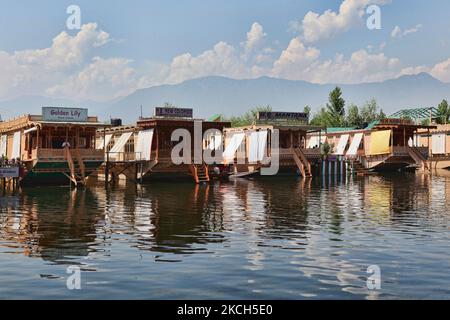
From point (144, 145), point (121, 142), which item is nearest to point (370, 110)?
point (121, 142)

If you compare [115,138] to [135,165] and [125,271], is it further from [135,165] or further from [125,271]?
[125,271]

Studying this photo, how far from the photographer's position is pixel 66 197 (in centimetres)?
3841

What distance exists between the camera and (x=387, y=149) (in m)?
75.4

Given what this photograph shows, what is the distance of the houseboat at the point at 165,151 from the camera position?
5603 cm

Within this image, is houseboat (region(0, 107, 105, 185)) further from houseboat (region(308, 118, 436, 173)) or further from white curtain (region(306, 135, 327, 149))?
white curtain (region(306, 135, 327, 149))

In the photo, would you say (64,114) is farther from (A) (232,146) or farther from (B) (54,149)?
(A) (232,146)

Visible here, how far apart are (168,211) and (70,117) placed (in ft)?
79.5

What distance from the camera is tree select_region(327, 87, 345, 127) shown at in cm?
12350

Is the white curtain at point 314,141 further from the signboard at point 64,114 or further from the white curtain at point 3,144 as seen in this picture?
the white curtain at point 3,144

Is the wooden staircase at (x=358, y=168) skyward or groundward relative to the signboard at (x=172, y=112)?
groundward

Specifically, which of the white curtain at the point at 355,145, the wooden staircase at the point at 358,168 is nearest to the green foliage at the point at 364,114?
the white curtain at the point at 355,145

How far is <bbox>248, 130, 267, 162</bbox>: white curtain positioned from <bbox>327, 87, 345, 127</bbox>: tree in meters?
60.1

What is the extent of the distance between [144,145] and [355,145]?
3856 cm

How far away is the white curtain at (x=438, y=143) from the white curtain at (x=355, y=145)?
13172mm
